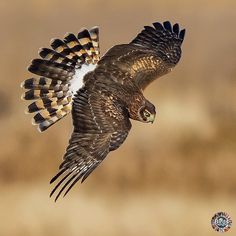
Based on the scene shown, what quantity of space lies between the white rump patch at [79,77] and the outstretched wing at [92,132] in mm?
368

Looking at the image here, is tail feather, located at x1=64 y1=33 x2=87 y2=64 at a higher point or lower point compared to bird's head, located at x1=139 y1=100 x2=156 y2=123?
higher

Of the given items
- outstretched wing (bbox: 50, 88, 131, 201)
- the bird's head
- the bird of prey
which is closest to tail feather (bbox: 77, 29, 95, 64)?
the bird of prey

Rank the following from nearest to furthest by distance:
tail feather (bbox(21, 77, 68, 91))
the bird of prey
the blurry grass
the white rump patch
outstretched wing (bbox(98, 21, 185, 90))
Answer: the bird of prey, the white rump patch, tail feather (bbox(21, 77, 68, 91)), outstretched wing (bbox(98, 21, 185, 90)), the blurry grass

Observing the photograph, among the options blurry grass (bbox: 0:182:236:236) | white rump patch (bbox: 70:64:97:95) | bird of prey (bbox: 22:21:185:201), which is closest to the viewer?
bird of prey (bbox: 22:21:185:201)

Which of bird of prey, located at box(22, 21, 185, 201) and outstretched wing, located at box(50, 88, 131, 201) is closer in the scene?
outstretched wing, located at box(50, 88, 131, 201)

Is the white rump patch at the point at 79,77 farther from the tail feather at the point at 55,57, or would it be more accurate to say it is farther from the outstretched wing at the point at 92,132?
the outstretched wing at the point at 92,132

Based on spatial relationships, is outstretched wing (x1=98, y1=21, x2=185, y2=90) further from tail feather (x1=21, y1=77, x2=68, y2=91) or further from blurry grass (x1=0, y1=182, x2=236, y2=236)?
blurry grass (x1=0, y1=182, x2=236, y2=236)

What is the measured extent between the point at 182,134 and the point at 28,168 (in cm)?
353

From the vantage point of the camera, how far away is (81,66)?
1989 centimetres

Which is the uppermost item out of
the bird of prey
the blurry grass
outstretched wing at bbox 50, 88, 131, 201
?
the bird of prey
